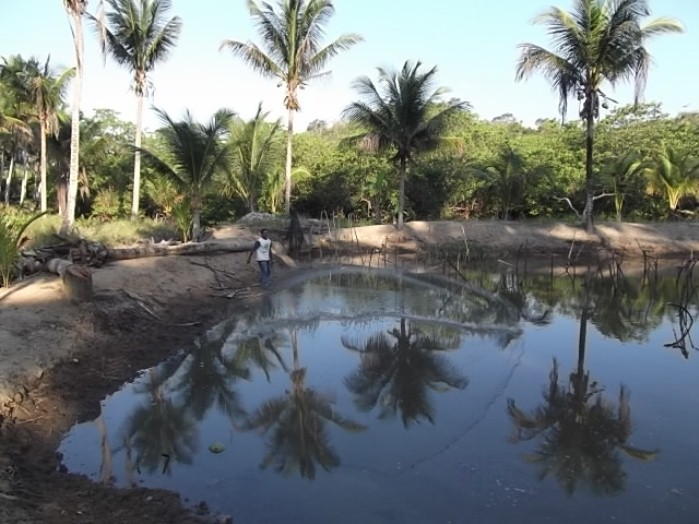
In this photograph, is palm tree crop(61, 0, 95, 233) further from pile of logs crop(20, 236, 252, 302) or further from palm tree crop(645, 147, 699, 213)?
palm tree crop(645, 147, 699, 213)

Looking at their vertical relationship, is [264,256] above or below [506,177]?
below

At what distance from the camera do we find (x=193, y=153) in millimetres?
17688

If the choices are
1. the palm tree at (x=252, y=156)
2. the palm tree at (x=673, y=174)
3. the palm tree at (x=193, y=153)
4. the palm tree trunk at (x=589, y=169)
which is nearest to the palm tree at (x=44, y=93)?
the palm tree at (x=252, y=156)

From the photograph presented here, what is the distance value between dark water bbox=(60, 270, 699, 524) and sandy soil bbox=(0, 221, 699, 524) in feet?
1.20

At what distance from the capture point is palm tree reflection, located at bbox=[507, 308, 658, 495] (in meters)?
5.87

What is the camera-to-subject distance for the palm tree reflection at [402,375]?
7.72 metres

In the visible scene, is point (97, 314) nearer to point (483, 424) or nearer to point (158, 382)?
point (158, 382)

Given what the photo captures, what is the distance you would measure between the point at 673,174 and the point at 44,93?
2772cm

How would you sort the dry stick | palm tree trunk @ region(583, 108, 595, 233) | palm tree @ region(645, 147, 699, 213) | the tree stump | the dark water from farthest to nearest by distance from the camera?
palm tree @ region(645, 147, 699, 213) → palm tree trunk @ region(583, 108, 595, 233) → the dry stick → the tree stump → the dark water

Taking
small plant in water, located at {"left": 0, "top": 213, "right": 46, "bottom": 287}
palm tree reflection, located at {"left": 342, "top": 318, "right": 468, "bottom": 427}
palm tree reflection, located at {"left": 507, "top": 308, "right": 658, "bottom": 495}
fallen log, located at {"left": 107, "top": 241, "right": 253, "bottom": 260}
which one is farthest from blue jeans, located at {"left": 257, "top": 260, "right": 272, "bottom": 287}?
palm tree reflection, located at {"left": 507, "top": 308, "right": 658, "bottom": 495}

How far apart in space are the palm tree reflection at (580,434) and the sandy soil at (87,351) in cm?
350

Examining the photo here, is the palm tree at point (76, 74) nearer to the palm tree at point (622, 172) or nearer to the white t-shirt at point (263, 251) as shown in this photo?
the white t-shirt at point (263, 251)

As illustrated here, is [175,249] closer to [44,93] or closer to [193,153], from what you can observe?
[193,153]

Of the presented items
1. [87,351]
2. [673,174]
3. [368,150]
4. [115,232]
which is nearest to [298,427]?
[87,351]
